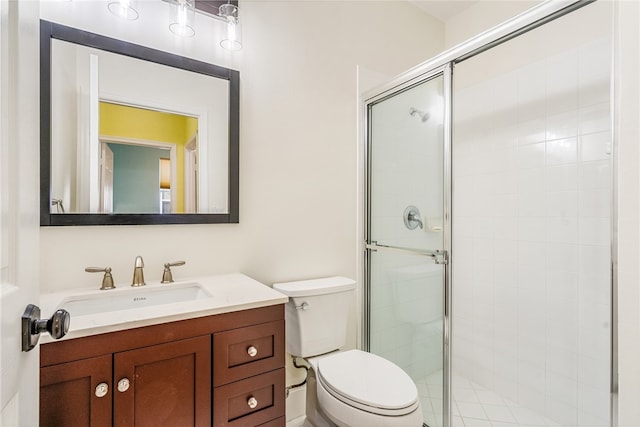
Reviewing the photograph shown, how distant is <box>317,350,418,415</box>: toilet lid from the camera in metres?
1.22

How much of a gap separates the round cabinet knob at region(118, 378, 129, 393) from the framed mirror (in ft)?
2.14

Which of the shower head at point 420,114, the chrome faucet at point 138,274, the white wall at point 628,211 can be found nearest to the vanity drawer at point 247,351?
the chrome faucet at point 138,274

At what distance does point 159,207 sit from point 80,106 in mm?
480

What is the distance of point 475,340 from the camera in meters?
2.19

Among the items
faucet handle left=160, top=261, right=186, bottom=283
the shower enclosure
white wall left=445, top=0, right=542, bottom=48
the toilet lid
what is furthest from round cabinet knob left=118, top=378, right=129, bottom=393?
white wall left=445, top=0, right=542, bottom=48

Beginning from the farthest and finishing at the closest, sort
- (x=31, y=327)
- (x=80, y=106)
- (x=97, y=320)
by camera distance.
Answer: (x=80, y=106) → (x=97, y=320) → (x=31, y=327)

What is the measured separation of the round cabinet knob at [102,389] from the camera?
0.90 m

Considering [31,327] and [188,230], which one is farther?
[188,230]

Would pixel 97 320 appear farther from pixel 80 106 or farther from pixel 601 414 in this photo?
pixel 601 414

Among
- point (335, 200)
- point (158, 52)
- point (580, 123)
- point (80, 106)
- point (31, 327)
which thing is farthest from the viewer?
point (335, 200)

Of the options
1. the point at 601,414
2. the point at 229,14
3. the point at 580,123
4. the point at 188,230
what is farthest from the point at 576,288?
the point at 229,14

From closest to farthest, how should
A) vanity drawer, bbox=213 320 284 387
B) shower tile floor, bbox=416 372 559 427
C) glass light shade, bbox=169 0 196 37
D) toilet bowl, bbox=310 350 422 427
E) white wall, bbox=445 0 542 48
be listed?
vanity drawer, bbox=213 320 284 387
toilet bowl, bbox=310 350 422 427
glass light shade, bbox=169 0 196 37
shower tile floor, bbox=416 372 559 427
white wall, bbox=445 0 542 48

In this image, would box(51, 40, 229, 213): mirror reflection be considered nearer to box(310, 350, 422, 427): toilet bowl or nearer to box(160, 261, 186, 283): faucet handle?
box(160, 261, 186, 283): faucet handle

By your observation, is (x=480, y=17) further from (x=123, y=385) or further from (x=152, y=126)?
(x=123, y=385)
